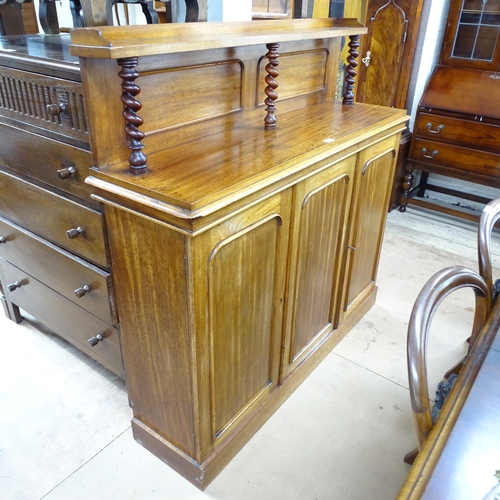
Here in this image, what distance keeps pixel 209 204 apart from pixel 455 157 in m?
2.61

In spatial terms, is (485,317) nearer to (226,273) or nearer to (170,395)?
(226,273)

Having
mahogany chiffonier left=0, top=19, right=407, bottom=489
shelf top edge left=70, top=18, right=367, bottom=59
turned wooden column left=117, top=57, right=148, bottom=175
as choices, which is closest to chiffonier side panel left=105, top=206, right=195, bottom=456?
mahogany chiffonier left=0, top=19, right=407, bottom=489

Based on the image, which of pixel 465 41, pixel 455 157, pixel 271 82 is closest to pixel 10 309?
pixel 271 82

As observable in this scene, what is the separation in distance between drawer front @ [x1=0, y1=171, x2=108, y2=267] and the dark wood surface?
40.2 inches

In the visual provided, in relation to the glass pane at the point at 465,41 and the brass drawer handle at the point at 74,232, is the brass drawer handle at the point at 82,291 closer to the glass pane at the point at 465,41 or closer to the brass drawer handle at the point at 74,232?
the brass drawer handle at the point at 74,232

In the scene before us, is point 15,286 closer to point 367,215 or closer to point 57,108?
point 57,108

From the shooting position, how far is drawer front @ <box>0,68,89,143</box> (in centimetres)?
123

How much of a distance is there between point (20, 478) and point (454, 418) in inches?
54.6

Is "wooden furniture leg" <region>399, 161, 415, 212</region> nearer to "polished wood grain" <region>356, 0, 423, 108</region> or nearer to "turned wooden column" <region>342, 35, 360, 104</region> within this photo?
"polished wood grain" <region>356, 0, 423, 108</region>

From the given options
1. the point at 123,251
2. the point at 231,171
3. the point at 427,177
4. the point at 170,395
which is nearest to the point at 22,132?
the point at 123,251

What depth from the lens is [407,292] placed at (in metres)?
2.52

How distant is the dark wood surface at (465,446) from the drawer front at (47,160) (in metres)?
1.06

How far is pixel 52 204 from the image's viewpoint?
59.8 inches

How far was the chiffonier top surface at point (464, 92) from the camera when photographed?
2943 mm
